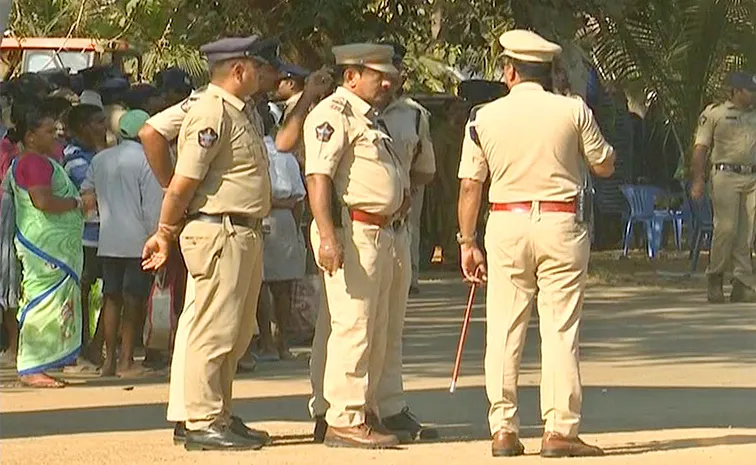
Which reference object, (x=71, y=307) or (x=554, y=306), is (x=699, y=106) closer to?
(x=71, y=307)

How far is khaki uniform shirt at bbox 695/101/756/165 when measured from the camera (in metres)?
16.7

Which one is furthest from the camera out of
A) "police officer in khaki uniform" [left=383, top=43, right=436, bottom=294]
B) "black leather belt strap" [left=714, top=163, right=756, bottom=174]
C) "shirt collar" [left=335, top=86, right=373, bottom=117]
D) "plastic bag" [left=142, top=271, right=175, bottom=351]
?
"black leather belt strap" [left=714, top=163, right=756, bottom=174]

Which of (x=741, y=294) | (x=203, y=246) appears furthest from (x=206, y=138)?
(x=741, y=294)

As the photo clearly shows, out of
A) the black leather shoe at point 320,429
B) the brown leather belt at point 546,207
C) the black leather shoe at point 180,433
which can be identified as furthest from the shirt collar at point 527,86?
the black leather shoe at point 180,433

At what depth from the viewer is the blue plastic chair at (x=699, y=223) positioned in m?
20.4

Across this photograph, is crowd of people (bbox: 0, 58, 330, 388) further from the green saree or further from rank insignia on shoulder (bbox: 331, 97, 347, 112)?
rank insignia on shoulder (bbox: 331, 97, 347, 112)

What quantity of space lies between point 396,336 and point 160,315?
2359 mm

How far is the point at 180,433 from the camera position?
30.6 feet

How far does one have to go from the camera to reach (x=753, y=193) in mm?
16938

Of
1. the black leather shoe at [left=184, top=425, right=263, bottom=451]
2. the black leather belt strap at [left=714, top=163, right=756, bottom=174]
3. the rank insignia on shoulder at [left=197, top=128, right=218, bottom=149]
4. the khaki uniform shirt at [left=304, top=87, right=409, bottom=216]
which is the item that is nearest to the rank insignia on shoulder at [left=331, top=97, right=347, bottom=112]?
the khaki uniform shirt at [left=304, top=87, right=409, bottom=216]

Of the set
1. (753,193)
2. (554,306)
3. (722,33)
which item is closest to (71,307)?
(554,306)

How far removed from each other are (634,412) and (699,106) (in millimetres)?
11902

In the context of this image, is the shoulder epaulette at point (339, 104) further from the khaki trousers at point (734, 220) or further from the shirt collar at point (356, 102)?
A: the khaki trousers at point (734, 220)

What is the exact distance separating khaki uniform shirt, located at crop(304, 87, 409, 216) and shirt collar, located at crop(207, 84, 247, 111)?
35cm
